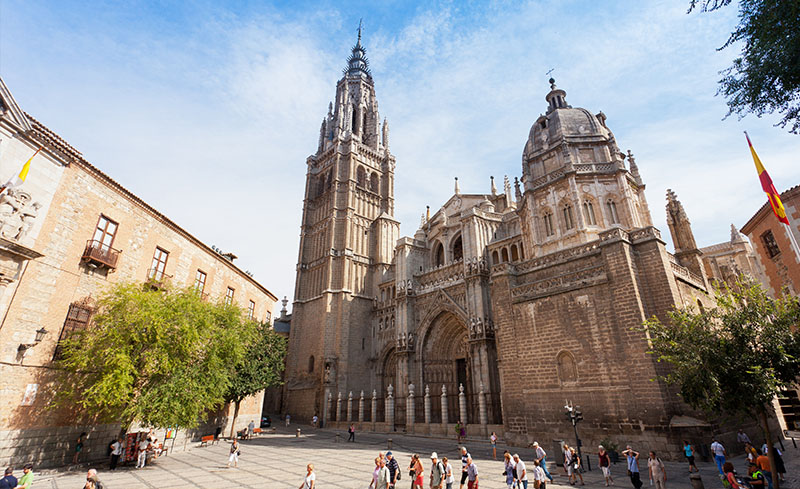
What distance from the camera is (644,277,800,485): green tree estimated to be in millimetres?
8797

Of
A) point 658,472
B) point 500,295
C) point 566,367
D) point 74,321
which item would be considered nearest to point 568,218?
point 500,295

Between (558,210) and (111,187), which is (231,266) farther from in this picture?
(558,210)

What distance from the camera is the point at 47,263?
1237 centimetres

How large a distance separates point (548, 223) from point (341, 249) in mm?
19642

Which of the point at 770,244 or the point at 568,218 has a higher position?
the point at 568,218

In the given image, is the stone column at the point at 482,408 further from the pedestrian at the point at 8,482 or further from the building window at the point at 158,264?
the pedestrian at the point at 8,482

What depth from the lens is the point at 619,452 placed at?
13.3 meters

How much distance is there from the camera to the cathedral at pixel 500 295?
14469 millimetres

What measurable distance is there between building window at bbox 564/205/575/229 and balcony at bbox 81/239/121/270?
20.9 m

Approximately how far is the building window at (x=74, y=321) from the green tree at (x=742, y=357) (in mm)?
18516

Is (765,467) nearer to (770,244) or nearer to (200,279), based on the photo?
(770,244)

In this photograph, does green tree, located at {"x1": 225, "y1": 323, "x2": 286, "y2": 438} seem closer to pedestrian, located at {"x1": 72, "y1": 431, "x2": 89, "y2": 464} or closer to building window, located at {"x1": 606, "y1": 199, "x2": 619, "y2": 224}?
pedestrian, located at {"x1": 72, "y1": 431, "x2": 89, "y2": 464}

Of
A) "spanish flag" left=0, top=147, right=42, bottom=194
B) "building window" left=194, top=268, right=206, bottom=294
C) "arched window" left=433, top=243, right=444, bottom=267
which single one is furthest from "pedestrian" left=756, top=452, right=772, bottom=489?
"arched window" left=433, top=243, right=444, bottom=267

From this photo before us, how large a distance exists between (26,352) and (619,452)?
19.6 m
